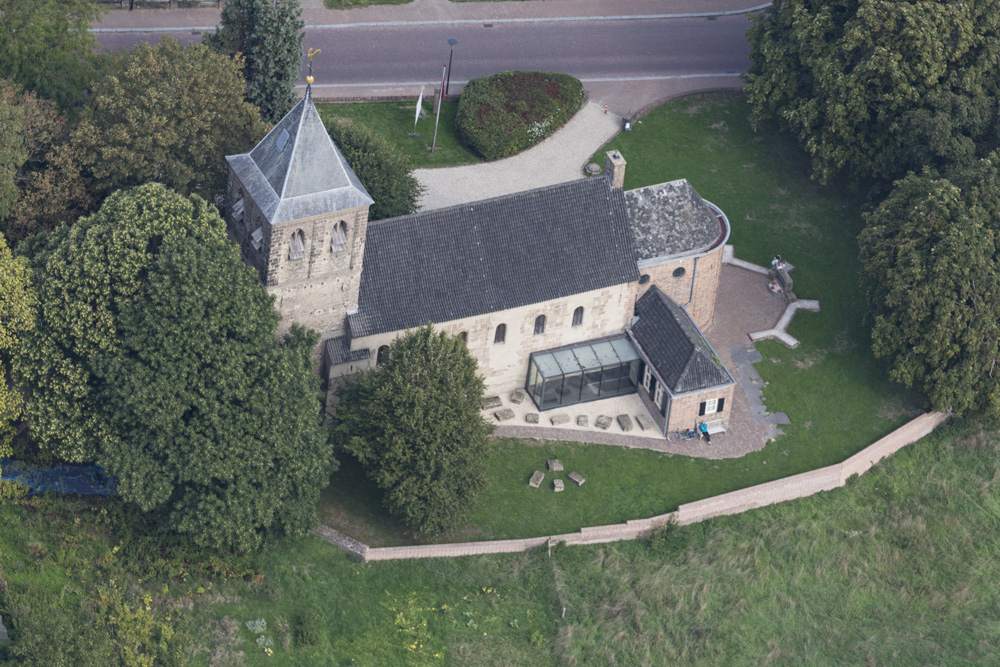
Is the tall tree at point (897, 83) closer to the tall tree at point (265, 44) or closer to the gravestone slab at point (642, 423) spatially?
the gravestone slab at point (642, 423)

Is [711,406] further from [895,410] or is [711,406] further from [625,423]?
[895,410]

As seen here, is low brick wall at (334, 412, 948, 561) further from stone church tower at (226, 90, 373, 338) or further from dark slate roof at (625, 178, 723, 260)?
dark slate roof at (625, 178, 723, 260)

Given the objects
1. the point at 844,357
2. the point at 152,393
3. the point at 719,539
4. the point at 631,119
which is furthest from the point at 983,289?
the point at 152,393

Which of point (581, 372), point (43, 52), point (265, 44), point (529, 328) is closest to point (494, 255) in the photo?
point (529, 328)

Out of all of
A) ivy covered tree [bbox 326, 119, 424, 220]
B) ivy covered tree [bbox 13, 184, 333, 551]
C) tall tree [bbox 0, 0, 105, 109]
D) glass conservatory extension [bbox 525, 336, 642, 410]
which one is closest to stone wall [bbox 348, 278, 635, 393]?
glass conservatory extension [bbox 525, 336, 642, 410]

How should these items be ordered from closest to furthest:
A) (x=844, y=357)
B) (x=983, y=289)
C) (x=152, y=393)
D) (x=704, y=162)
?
1. (x=152, y=393)
2. (x=983, y=289)
3. (x=844, y=357)
4. (x=704, y=162)

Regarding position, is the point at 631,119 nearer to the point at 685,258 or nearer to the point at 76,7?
the point at 685,258
